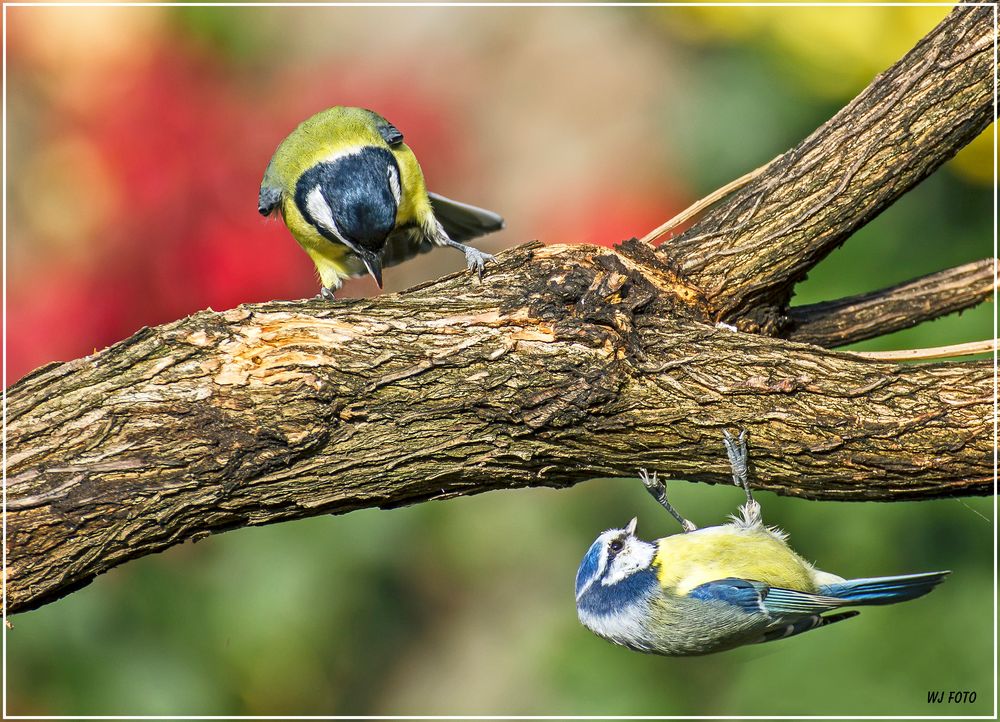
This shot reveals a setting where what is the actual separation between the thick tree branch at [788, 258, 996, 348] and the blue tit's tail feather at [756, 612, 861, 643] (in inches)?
28.5

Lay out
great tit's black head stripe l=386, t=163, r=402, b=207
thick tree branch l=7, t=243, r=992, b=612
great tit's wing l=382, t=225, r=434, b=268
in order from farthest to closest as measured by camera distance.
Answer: great tit's wing l=382, t=225, r=434, b=268
great tit's black head stripe l=386, t=163, r=402, b=207
thick tree branch l=7, t=243, r=992, b=612

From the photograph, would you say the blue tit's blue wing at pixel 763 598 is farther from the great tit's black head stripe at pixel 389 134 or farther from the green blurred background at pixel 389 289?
the great tit's black head stripe at pixel 389 134

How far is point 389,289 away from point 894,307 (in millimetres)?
2312

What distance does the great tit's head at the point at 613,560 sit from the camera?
2.35m

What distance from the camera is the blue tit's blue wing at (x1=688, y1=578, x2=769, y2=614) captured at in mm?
2223

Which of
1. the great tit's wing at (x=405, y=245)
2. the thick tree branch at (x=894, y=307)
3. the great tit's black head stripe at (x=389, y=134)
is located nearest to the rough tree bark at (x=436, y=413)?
the thick tree branch at (x=894, y=307)

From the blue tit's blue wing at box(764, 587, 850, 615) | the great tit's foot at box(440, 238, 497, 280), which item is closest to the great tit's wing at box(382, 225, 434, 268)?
the great tit's foot at box(440, 238, 497, 280)

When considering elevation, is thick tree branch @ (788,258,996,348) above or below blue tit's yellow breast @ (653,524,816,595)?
above

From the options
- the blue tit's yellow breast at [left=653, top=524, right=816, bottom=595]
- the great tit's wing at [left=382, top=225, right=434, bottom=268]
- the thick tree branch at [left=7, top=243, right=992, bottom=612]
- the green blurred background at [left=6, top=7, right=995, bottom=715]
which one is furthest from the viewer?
the green blurred background at [left=6, top=7, right=995, bottom=715]

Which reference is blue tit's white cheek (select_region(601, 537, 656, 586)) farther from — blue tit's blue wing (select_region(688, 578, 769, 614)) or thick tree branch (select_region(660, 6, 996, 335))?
thick tree branch (select_region(660, 6, 996, 335))

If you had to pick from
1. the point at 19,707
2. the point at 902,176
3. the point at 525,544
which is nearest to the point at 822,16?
the point at 902,176

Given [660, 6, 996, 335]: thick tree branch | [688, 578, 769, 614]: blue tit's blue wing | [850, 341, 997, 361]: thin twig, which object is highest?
[660, 6, 996, 335]: thick tree branch

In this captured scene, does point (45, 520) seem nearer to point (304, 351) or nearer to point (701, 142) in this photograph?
point (304, 351)

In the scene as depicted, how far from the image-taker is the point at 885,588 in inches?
87.3
